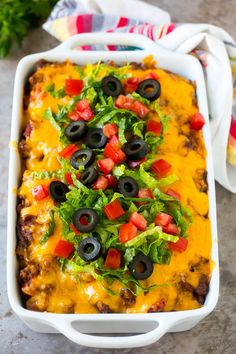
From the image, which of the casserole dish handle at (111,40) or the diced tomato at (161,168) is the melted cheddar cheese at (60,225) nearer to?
the diced tomato at (161,168)

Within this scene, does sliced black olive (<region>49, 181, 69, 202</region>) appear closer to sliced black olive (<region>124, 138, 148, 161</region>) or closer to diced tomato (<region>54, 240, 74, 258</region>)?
diced tomato (<region>54, 240, 74, 258</region>)

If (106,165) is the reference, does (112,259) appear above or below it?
below

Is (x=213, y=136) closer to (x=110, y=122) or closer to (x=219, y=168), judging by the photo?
(x=219, y=168)

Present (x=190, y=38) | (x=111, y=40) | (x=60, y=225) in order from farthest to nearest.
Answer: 1. (x=190, y=38)
2. (x=111, y=40)
3. (x=60, y=225)

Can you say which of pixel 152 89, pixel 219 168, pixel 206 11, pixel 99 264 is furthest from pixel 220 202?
pixel 206 11

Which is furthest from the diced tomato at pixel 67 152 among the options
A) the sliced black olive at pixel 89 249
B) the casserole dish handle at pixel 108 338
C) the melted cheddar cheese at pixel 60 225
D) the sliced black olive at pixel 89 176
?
the casserole dish handle at pixel 108 338

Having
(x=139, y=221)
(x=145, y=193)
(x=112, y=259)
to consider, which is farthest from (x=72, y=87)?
(x=112, y=259)

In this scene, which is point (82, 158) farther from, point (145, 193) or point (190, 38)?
point (190, 38)
